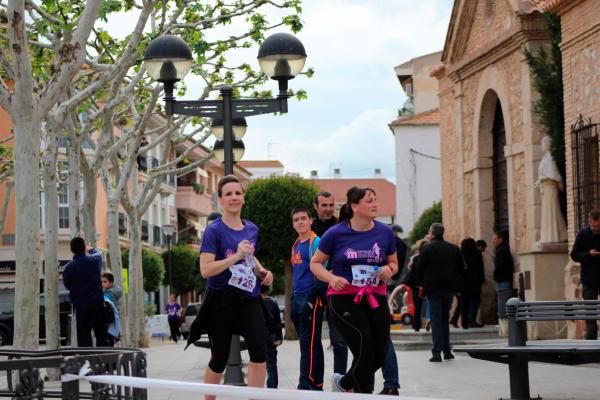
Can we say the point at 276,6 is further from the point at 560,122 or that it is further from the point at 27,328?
the point at 27,328

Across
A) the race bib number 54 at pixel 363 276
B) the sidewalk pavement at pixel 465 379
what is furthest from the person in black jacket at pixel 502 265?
the race bib number 54 at pixel 363 276

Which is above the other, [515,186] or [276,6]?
[276,6]

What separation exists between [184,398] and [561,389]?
3.52 m

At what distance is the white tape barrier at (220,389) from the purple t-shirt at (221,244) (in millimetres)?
3387

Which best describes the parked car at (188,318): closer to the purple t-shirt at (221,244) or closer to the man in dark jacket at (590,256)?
the man in dark jacket at (590,256)

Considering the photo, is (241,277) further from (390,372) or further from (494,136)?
(494,136)

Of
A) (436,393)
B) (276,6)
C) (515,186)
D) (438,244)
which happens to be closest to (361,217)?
(436,393)

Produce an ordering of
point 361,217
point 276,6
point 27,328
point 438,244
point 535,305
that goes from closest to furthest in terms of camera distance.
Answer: point 361,217, point 535,305, point 27,328, point 438,244, point 276,6

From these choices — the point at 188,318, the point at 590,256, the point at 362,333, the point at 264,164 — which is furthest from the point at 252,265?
the point at 264,164

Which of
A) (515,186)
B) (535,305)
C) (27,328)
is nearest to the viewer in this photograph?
(535,305)

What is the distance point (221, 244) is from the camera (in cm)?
884

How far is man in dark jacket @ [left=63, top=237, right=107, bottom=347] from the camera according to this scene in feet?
51.1

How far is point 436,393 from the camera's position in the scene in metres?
11.9

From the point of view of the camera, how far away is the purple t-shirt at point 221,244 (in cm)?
880
